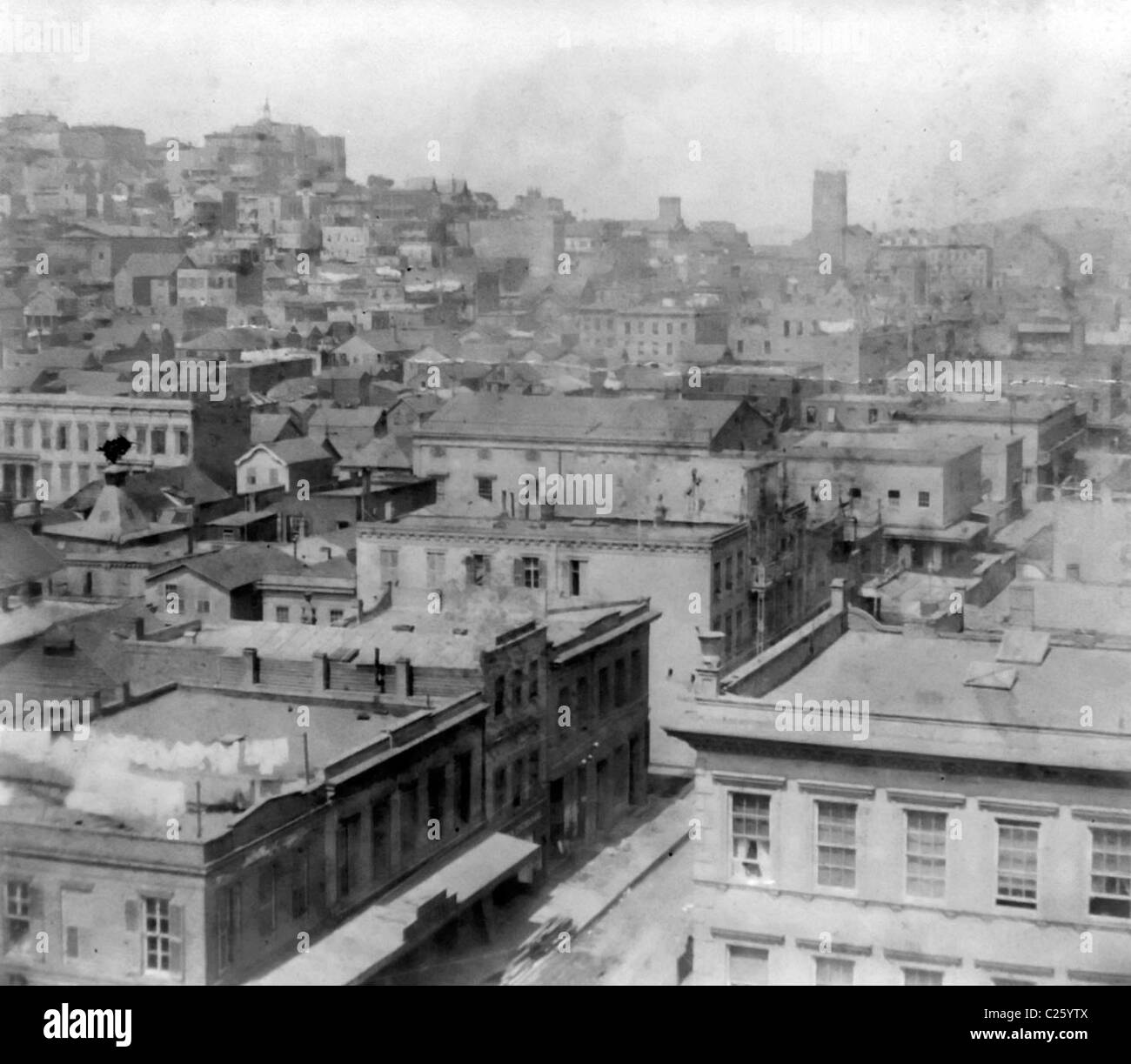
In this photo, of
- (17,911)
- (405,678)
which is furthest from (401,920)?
(405,678)

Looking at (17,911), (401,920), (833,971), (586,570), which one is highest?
(586,570)

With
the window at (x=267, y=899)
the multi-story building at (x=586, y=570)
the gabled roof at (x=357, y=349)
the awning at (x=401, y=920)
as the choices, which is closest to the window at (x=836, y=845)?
the awning at (x=401, y=920)

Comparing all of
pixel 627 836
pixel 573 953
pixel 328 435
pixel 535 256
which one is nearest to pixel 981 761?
pixel 573 953

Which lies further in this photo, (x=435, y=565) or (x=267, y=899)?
(x=435, y=565)

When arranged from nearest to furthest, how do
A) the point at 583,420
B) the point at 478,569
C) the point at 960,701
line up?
1. the point at 960,701
2. the point at 478,569
3. the point at 583,420

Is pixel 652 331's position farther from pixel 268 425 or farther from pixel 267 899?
pixel 267 899

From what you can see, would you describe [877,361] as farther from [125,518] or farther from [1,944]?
[1,944]

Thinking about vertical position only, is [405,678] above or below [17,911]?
above

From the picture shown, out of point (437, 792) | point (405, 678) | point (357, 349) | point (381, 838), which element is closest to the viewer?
point (381, 838)
